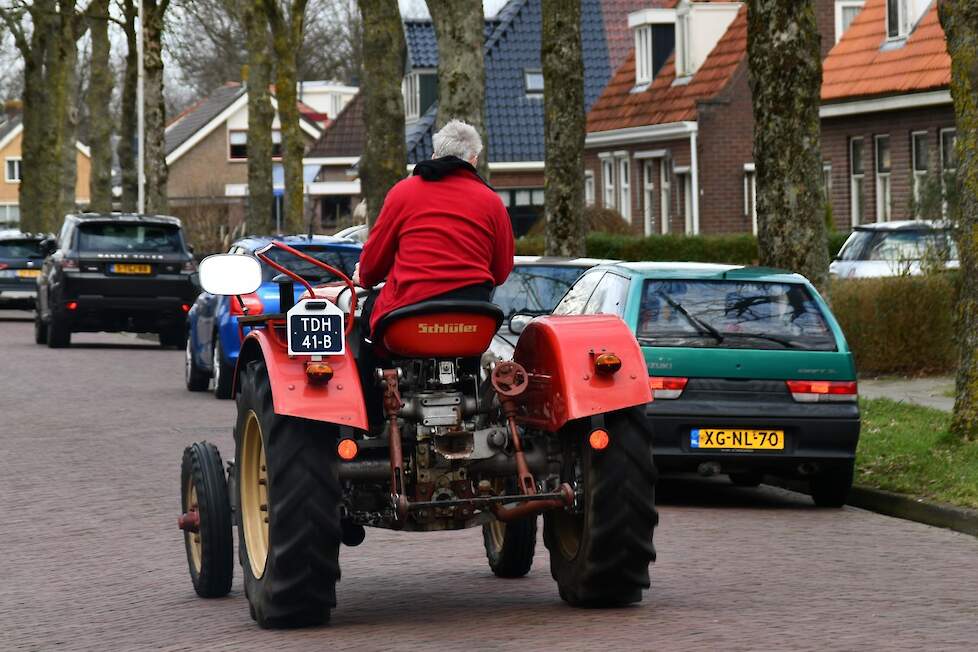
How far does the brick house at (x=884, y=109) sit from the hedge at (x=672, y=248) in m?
2.95

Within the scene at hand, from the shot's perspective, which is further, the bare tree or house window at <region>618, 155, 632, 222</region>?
house window at <region>618, 155, 632, 222</region>

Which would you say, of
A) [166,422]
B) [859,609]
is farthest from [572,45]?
[859,609]

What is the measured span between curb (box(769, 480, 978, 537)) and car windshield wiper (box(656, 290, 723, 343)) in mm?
1461

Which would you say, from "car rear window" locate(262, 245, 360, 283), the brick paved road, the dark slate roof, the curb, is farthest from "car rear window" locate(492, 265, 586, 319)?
the dark slate roof

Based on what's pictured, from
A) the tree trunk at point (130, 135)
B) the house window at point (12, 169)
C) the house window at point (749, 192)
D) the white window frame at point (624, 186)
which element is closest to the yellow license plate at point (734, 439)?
the house window at point (749, 192)

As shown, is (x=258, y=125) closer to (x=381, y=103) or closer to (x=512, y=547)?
(x=381, y=103)

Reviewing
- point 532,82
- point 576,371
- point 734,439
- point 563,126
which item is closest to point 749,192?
point 532,82

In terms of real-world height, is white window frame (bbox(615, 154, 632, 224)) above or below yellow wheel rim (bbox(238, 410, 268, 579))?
above

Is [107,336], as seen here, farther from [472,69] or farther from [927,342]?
[927,342]

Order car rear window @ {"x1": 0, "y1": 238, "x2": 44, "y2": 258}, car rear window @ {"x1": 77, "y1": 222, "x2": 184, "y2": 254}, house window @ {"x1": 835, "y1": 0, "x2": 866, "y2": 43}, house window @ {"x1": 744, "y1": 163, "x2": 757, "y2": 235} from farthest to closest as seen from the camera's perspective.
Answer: house window @ {"x1": 744, "y1": 163, "x2": 757, "y2": 235}
house window @ {"x1": 835, "y1": 0, "x2": 866, "y2": 43}
car rear window @ {"x1": 0, "y1": 238, "x2": 44, "y2": 258}
car rear window @ {"x1": 77, "y1": 222, "x2": 184, "y2": 254}

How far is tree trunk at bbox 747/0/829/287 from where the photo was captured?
1581 centimetres

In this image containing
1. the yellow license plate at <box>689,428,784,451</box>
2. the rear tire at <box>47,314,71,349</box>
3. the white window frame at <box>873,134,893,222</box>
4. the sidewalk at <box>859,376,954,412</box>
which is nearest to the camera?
the yellow license plate at <box>689,428,784,451</box>

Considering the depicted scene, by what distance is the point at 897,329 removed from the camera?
859 inches

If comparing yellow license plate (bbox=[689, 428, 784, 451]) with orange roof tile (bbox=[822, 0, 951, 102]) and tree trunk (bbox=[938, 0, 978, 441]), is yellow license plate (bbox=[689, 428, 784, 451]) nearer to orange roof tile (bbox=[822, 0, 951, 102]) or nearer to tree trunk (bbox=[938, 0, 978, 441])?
tree trunk (bbox=[938, 0, 978, 441])
